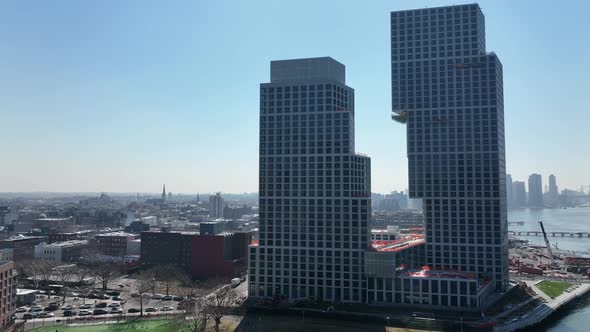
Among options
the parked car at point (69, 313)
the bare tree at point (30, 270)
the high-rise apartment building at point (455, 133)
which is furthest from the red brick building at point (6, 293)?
the high-rise apartment building at point (455, 133)

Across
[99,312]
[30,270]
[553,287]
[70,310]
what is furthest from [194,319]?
[553,287]

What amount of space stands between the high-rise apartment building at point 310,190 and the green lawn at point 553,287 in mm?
53164

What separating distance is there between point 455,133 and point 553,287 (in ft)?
166

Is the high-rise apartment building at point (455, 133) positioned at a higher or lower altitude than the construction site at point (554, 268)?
higher

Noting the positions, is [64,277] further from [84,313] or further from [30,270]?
[84,313]

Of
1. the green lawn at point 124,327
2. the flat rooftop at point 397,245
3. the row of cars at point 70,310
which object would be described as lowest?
the green lawn at point 124,327

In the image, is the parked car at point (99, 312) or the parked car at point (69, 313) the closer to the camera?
the parked car at point (69, 313)

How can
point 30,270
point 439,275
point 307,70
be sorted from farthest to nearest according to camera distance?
point 30,270 < point 307,70 < point 439,275

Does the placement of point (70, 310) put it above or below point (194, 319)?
below

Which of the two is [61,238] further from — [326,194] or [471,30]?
[471,30]

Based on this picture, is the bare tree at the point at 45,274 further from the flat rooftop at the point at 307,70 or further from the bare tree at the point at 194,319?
the flat rooftop at the point at 307,70

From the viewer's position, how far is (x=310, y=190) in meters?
111

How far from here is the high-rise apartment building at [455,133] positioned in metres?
118

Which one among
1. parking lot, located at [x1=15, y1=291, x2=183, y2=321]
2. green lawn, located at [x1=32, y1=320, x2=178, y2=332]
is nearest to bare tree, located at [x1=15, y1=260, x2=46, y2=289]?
parking lot, located at [x1=15, y1=291, x2=183, y2=321]
